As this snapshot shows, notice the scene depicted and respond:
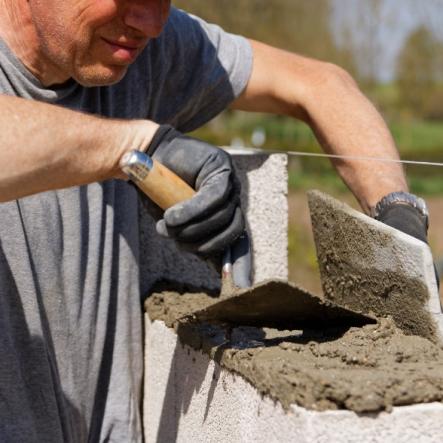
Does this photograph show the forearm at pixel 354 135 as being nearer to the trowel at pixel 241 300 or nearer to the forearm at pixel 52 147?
the trowel at pixel 241 300

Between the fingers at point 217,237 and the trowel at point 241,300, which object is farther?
the fingers at point 217,237

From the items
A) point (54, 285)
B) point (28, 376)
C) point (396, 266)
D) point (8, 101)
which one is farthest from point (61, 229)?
point (396, 266)

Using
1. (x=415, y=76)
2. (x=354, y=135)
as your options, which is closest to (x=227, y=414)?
(x=354, y=135)

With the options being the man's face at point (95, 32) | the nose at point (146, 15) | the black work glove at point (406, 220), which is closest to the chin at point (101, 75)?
the man's face at point (95, 32)

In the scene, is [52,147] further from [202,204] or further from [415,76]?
[415,76]

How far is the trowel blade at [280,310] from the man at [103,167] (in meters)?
0.20

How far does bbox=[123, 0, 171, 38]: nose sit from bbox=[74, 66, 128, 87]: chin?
0.47 ft

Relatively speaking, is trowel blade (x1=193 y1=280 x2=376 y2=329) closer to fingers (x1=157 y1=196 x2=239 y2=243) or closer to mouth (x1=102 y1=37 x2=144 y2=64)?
fingers (x1=157 y1=196 x2=239 y2=243)

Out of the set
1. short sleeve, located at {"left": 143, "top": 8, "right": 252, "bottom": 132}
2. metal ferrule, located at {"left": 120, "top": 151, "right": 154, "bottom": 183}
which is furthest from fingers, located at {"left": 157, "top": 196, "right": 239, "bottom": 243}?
short sleeve, located at {"left": 143, "top": 8, "right": 252, "bottom": 132}

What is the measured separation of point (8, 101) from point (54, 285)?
0.76 m

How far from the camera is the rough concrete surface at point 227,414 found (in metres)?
1.53

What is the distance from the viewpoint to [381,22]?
1992 centimetres

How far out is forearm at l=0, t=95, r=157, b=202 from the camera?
1.87 m

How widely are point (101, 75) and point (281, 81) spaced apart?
80 cm
